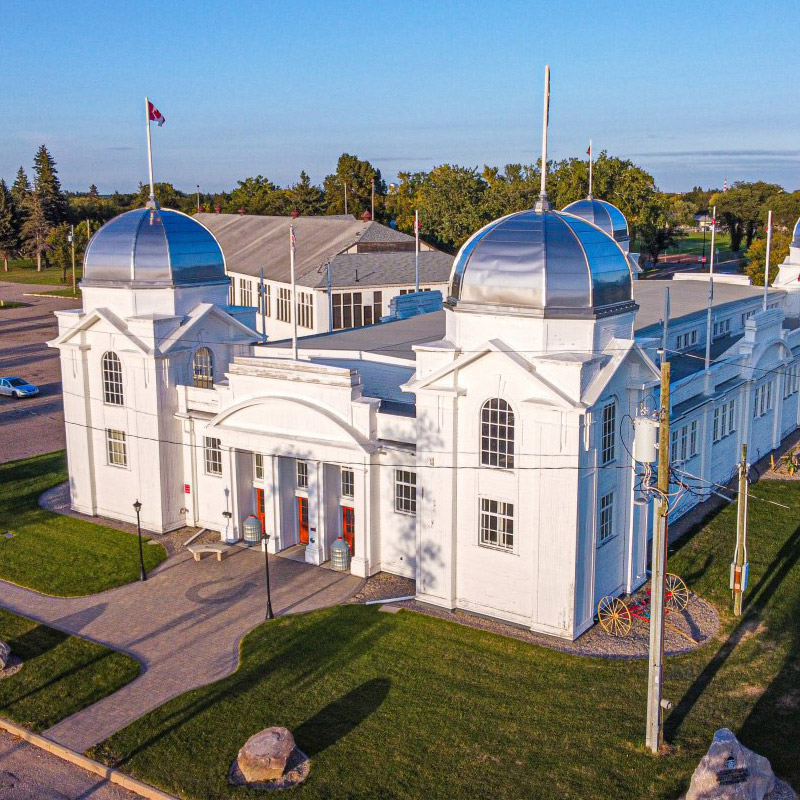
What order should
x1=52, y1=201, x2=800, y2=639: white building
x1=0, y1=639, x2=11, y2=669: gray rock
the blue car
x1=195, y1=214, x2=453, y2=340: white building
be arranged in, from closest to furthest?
x1=0, y1=639, x2=11, y2=669: gray rock, x1=52, y1=201, x2=800, y2=639: white building, the blue car, x1=195, y1=214, x2=453, y2=340: white building

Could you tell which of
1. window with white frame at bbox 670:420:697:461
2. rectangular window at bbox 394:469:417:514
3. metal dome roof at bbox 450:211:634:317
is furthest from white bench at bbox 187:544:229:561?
window with white frame at bbox 670:420:697:461

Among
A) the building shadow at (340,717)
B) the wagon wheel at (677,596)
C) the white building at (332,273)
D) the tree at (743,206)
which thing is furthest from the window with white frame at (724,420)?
the tree at (743,206)

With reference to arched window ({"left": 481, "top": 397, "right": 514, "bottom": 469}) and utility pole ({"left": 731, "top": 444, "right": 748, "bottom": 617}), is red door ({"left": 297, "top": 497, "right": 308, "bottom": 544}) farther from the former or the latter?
utility pole ({"left": 731, "top": 444, "right": 748, "bottom": 617})

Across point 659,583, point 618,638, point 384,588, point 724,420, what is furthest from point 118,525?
point 724,420

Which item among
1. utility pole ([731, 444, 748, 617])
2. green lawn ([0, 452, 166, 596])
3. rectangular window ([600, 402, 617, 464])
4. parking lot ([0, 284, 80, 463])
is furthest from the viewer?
parking lot ([0, 284, 80, 463])

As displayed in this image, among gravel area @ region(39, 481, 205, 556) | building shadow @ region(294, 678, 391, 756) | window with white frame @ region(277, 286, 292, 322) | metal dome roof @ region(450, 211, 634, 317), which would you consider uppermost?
metal dome roof @ region(450, 211, 634, 317)

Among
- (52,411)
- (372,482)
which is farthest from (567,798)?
(52,411)

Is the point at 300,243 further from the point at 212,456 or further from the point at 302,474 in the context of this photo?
the point at 302,474
